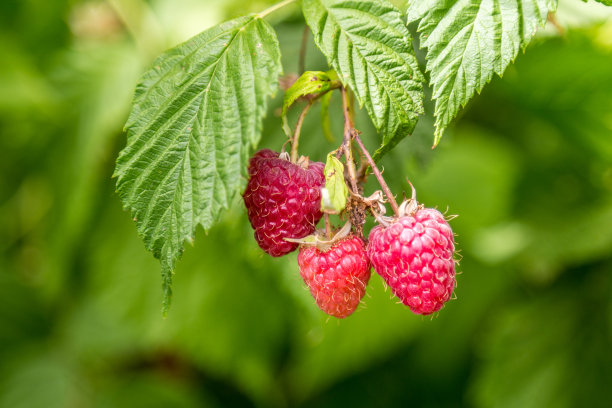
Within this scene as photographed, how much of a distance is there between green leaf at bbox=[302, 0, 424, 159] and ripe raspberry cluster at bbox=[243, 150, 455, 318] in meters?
0.12

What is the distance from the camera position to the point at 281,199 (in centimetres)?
88

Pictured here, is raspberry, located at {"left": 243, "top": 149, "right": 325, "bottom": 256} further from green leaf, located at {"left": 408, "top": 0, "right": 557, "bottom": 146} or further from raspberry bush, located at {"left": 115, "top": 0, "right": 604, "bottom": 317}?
green leaf, located at {"left": 408, "top": 0, "right": 557, "bottom": 146}

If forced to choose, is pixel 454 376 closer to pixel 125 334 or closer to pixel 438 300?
pixel 125 334

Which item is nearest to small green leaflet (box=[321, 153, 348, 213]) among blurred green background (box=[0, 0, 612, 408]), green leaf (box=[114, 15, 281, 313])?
green leaf (box=[114, 15, 281, 313])

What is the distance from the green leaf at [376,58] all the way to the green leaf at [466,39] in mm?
34

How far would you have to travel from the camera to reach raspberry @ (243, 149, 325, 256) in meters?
0.89

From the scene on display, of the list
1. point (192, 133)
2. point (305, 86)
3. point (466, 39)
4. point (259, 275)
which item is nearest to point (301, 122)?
point (305, 86)

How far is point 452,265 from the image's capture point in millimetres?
893

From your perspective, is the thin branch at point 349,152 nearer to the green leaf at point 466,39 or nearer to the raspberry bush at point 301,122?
the raspberry bush at point 301,122

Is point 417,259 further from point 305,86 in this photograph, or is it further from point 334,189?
point 305,86

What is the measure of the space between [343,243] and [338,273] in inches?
1.9

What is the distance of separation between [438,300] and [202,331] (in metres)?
1.36

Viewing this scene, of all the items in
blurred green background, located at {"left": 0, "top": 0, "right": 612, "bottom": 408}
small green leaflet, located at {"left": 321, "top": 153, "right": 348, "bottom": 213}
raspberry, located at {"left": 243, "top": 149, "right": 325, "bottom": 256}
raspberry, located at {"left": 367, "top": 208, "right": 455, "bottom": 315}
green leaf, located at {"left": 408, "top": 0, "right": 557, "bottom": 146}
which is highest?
green leaf, located at {"left": 408, "top": 0, "right": 557, "bottom": 146}

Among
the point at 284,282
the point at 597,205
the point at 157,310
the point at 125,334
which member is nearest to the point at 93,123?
the point at 157,310
